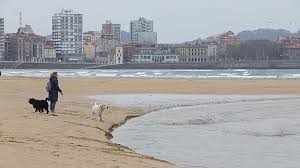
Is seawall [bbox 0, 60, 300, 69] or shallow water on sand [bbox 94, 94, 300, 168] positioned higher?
shallow water on sand [bbox 94, 94, 300, 168]

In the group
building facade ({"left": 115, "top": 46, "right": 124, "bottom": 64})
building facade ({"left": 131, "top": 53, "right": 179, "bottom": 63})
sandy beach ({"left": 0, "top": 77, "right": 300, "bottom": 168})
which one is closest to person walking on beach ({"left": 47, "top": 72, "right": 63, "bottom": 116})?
sandy beach ({"left": 0, "top": 77, "right": 300, "bottom": 168})

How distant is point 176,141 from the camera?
16.1 meters

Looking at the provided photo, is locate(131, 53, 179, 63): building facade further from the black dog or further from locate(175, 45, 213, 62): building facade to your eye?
the black dog

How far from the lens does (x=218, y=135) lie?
1755 cm

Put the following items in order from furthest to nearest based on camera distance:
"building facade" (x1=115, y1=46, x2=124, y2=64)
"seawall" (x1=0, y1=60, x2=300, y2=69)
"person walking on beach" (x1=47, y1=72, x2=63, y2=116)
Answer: "building facade" (x1=115, y1=46, x2=124, y2=64) → "seawall" (x1=0, y1=60, x2=300, y2=69) → "person walking on beach" (x1=47, y1=72, x2=63, y2=116)

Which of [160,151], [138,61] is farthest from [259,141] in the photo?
[138,61]

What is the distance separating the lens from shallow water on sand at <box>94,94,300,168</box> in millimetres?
13172

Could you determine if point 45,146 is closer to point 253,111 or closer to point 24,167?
point 24,167

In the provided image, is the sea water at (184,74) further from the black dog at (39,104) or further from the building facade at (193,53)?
the building facade at (193,53)

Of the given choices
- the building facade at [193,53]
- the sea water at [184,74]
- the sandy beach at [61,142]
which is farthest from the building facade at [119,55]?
the sandy beach at [61,142]

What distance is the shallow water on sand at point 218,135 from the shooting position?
43.2ft

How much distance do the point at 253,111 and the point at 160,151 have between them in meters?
13.2

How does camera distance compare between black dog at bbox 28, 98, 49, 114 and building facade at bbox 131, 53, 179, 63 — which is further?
building facade at bbox 131, 53, 179, 63

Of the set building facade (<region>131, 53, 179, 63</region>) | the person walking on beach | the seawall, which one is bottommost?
the seawall
